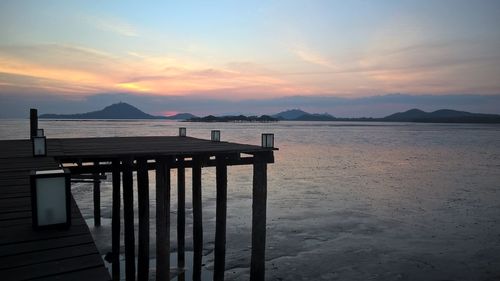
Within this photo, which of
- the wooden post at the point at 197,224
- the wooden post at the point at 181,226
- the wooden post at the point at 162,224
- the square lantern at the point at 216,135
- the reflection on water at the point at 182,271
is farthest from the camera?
the square lantern at the point at 216,135

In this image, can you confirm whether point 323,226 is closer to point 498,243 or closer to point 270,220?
point 270,220

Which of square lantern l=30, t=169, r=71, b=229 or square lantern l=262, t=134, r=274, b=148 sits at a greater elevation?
square lantern l=262, t=134, r=274, b=148

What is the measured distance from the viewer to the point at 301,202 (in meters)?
17.2

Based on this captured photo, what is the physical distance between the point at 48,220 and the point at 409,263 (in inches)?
373

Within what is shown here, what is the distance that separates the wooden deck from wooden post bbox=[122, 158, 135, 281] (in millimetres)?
3469

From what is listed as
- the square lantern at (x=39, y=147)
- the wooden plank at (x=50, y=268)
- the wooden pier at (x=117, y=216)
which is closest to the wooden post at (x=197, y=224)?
the wooden pier at (x=117, y=216)

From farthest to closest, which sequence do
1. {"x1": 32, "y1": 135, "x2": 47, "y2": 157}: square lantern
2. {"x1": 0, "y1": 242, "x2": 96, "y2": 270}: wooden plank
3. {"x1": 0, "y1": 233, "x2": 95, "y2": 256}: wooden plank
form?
1. {"x1": 32, "y1": 135, "x2": 47, "y2": 157}: square lantern
2. {"x1": 0, "y1": 233, "x2": 95, "y2": 256}: wooden plank
3. {"x1": 0, "y1": 242, "x2": 96, "y2": 270}: wooden plank

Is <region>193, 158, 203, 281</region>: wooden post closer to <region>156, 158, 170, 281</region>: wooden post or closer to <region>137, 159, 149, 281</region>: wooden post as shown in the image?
<region>156, 158, 170, 281</region>: wooden post

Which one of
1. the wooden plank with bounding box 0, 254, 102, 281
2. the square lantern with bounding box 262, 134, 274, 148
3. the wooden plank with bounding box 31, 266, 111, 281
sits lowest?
the wooden plank with bounding box 31, 266, 111, 281

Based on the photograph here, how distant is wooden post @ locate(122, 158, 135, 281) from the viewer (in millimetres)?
8148

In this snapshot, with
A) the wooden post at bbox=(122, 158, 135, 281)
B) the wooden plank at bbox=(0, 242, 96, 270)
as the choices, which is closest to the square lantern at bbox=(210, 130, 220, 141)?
the wooden post at bbox=(122, 158, 135, 281)

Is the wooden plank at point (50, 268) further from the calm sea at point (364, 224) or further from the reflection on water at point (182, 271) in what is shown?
the calm sea at point (364, 224)

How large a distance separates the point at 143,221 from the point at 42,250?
528cm

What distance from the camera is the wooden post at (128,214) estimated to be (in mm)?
8148
